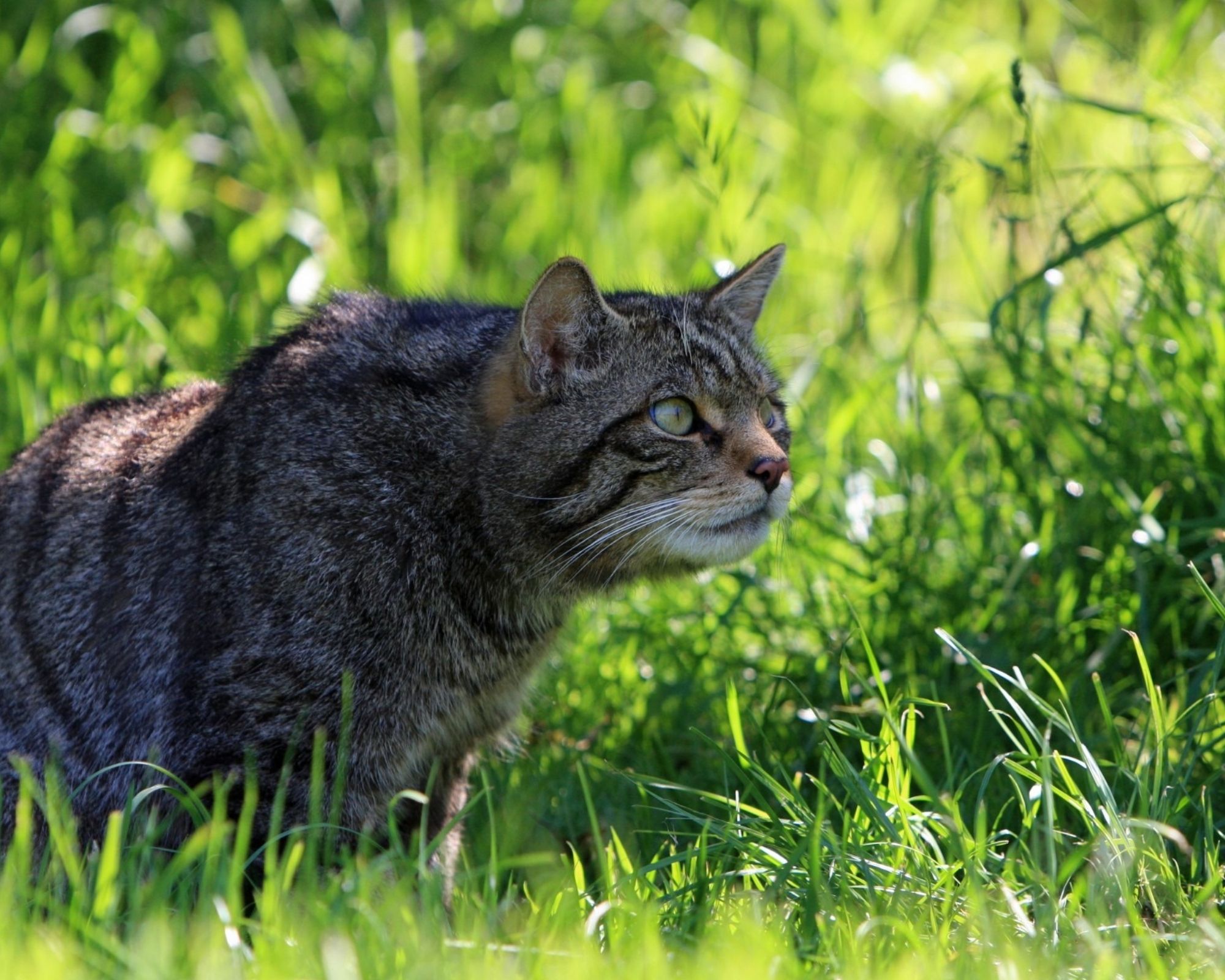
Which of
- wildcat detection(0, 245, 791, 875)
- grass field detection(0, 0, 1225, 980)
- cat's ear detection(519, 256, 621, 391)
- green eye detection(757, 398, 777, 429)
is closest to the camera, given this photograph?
grass field detection(0, 0, 1225, 980)

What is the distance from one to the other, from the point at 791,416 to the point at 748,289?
42.9 inches

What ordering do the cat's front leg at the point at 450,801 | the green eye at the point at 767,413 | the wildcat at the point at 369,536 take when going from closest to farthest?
the wildcat at the point at 369,536 < the cat's front leg at the point at 450,801 < the green eye at the point at 767,413

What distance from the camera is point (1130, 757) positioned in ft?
10.6

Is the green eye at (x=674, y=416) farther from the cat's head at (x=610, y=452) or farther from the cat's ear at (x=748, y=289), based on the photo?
the cat's ear at (x=748, y=289)

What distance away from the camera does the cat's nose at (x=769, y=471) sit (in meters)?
3.06

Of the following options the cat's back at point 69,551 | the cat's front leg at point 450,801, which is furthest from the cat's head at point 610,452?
the cat's back at point 69,551

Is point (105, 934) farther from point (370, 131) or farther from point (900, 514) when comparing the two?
point (370, 131)

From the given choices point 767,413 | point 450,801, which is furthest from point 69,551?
point 767,413

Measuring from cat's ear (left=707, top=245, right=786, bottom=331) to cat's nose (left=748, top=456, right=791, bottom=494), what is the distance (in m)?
0.55

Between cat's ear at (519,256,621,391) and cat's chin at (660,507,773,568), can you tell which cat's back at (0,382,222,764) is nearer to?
cat's ear at (519,256,621,391)

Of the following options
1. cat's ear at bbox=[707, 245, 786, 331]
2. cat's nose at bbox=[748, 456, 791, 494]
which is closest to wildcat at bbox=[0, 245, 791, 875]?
cat's nose at bbox=[748, 456, 791, 494]

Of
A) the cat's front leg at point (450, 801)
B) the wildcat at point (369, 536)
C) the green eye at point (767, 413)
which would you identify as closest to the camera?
the wildcat at point (369, 536)

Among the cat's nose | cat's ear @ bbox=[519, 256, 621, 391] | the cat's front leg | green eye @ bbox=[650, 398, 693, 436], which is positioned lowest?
the cat's front leg

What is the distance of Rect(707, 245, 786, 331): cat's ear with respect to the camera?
346 cm
